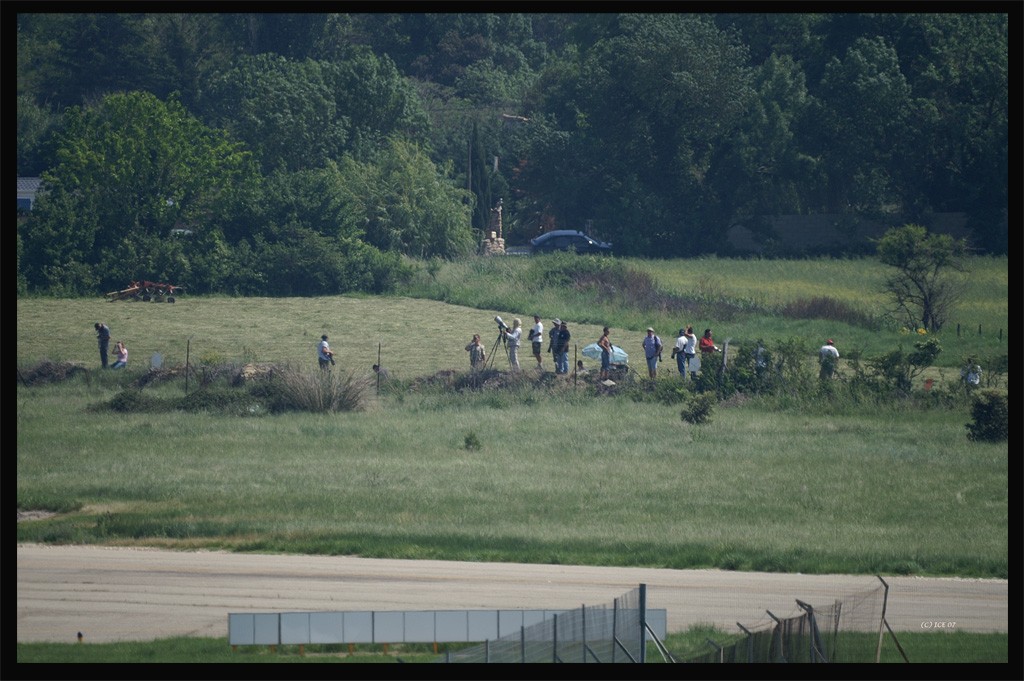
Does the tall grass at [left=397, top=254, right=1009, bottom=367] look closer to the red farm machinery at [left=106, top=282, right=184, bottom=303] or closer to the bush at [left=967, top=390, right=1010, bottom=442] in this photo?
the red farm machinery at [left=106, top=282, right=184, bottom=303]

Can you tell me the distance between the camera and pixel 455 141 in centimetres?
9188

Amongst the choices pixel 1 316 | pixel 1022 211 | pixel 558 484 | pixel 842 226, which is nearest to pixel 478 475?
pixel 558 484

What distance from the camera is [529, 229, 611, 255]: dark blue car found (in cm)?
7694

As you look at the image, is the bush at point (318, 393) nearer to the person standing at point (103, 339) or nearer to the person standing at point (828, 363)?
the person standing at point (103, 339)

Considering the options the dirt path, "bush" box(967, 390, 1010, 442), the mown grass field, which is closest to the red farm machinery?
the mown grass field

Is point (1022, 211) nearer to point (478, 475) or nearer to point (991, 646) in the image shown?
point (991, 646)

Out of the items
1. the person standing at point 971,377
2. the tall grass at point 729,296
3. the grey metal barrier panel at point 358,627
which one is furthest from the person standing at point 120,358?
the grey metal barrier panel at point 358,627

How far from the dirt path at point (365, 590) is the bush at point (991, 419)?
1045 centimetres

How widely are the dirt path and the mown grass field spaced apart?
33.4 inches

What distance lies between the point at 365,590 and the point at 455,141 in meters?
72.6

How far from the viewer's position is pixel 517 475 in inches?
1172

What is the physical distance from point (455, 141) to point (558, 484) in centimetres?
6504

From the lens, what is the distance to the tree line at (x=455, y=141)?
59.8 meters

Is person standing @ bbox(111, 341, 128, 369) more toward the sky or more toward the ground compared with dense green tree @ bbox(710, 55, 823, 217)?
more toward the ground
